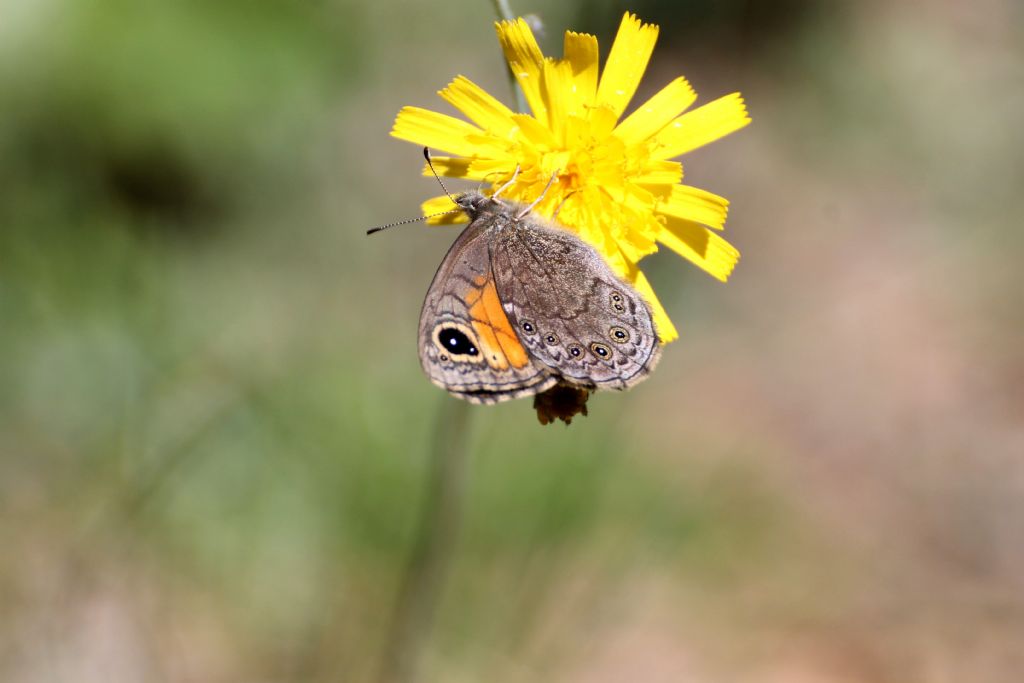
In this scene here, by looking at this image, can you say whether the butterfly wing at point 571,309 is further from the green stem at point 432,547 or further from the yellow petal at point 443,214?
the green stem at point 432,547

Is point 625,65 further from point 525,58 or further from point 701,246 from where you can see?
point 701,246

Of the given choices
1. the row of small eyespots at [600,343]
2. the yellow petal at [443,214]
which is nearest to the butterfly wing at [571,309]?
the row of small eyespots at [600,343]

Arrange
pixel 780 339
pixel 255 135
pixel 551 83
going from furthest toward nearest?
pixel 780 339 < pixel 255 135 < pixel 551 83

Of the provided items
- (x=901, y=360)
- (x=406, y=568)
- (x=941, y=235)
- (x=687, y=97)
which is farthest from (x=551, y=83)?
(x=941, y=235)

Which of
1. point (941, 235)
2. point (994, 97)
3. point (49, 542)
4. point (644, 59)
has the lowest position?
point (49, 542)

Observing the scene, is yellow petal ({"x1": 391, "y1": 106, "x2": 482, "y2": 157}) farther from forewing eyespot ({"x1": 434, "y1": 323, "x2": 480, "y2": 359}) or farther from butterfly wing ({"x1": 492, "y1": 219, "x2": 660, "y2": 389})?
forewing eyespot ({"x1": 434, "y1": 323, "x2": 480, "y2": 359})

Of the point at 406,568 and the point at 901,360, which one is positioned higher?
the point at 901,360

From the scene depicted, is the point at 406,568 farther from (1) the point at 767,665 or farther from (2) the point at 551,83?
(2) the point at 551,83

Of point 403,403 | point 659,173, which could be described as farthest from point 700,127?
point 403,403
